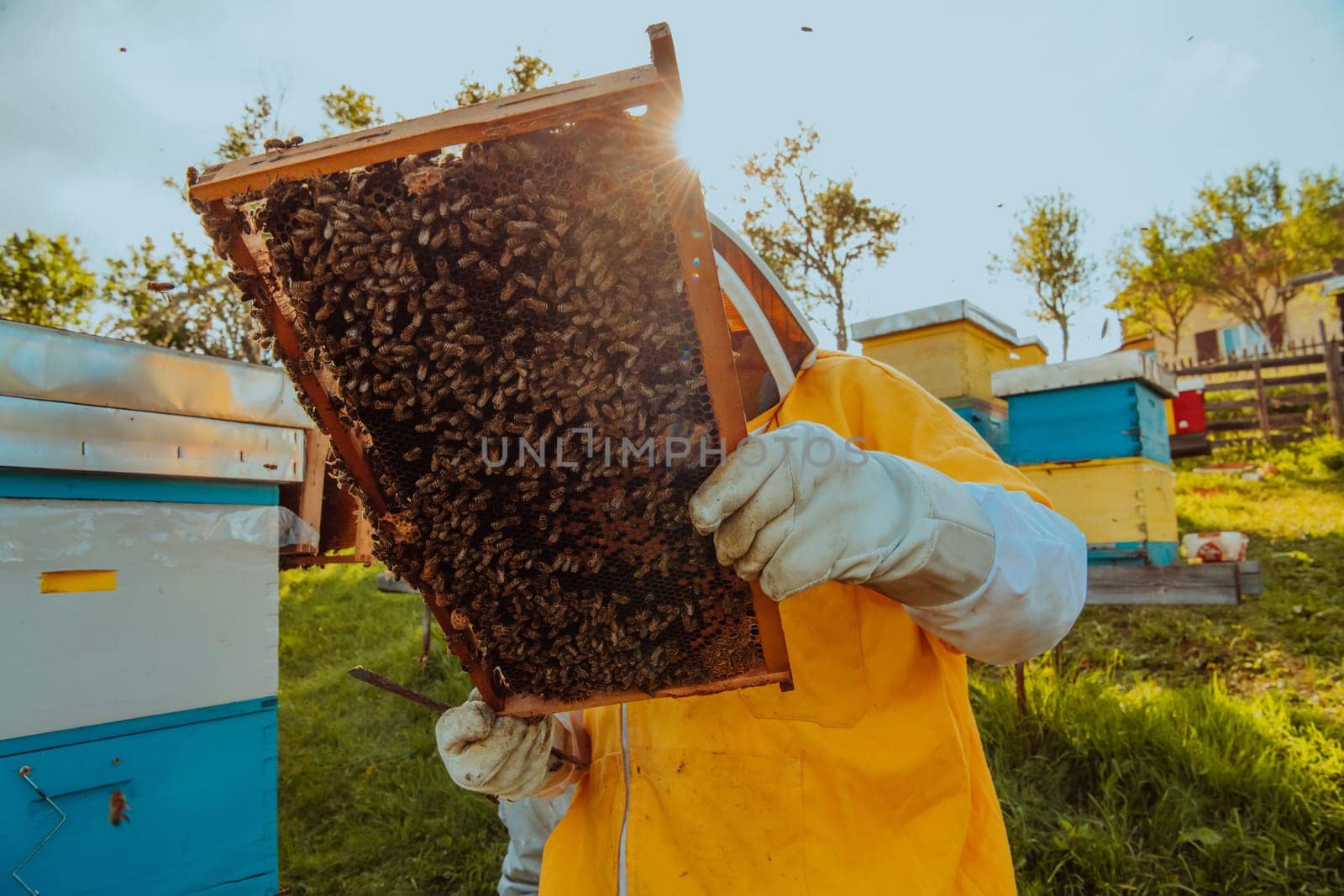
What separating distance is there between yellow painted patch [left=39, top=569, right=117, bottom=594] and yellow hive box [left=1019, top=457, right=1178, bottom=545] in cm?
539

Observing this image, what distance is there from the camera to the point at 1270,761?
4129mm

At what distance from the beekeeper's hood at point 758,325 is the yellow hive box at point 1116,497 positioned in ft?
14.1

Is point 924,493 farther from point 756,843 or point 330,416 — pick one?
point 330,416

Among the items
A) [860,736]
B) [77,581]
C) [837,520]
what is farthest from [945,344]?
[77,581]

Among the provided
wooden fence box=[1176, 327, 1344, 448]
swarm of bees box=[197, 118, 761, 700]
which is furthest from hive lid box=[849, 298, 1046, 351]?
wooden fence box=[1176, 327, 1344, 448]

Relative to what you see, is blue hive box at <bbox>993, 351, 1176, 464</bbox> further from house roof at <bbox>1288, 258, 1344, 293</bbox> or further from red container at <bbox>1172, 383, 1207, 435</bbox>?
house roof at <bbox>1288, 258, 1344, 293</bbox>

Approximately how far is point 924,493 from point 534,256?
2.84ft

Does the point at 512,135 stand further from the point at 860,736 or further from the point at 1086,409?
the point at 1086,409

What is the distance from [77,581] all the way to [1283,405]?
18.1 metres

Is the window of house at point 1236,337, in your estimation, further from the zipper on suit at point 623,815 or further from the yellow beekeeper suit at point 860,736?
the zipper on suit at point 623,815

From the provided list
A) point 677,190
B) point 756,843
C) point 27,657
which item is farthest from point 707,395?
point 27,657

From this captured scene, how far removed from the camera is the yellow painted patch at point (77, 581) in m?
2.66

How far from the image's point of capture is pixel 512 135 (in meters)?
1.23

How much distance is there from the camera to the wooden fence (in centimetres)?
1353
